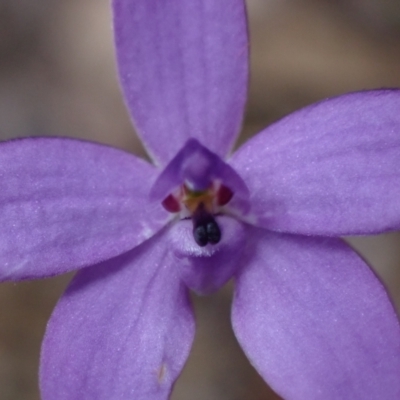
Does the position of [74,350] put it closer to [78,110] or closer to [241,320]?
[241,320]

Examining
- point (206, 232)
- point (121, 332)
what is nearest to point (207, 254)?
point (206, 232)

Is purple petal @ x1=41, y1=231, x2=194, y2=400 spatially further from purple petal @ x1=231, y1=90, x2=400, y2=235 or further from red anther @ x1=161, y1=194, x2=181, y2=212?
purple petal @ x1=231, y1=90, x2=400, y2=235

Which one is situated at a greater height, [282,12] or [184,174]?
[184,174]

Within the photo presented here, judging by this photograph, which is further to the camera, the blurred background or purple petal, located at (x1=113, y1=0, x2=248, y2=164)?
the blurred background

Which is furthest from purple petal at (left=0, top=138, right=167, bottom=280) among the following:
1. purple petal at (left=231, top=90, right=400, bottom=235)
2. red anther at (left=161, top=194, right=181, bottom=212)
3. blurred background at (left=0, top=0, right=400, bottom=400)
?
blurred background at (left=0, top=0, right=400, bottom=400)

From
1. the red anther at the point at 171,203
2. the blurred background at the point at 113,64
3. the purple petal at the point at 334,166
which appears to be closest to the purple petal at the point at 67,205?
the red anther at the point at 171,203

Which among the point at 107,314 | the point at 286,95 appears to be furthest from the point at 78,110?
the point at 107,314
